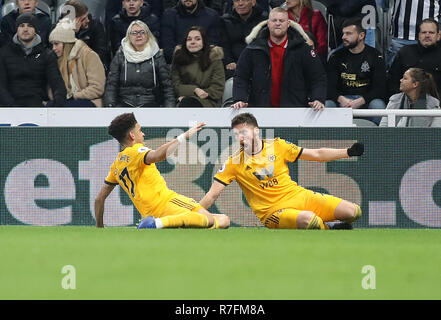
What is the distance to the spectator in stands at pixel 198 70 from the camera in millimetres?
12555

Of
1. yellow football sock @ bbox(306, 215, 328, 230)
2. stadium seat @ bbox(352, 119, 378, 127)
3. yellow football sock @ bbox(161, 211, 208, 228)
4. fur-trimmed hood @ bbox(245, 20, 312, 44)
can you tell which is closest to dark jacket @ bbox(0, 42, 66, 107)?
fur-trimmed hood @ bbox(245, 20, 312, 44)

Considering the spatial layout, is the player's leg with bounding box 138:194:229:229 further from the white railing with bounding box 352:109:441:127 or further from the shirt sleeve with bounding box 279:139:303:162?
the white railing with bounding box 352:109:441:127

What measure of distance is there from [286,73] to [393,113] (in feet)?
4.50

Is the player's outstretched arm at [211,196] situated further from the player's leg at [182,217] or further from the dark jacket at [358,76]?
the dark jacket at [358,76]

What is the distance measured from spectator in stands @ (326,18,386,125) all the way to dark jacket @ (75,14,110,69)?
10.1ft

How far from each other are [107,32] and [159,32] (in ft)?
2.49

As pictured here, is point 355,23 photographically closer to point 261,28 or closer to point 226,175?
point 261,28

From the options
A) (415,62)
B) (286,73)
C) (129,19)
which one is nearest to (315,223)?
(286,73)

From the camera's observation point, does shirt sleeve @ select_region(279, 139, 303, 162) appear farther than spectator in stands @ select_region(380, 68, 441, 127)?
No

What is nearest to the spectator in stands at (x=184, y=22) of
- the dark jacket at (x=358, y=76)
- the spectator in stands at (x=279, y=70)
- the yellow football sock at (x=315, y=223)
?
the spectator in stands at (x=279, y=70)

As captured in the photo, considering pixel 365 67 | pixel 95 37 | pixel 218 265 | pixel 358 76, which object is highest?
pixel 95 37

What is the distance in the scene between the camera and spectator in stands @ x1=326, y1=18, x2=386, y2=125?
12719 millimetres

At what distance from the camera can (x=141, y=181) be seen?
10055mm

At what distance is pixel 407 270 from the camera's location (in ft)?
20.6
